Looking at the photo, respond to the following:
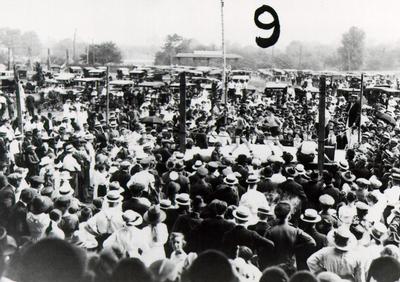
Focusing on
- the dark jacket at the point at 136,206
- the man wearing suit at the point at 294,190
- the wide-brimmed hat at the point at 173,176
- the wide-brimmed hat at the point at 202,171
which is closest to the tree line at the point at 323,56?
the wide-brimmed hat at the point at 202,171

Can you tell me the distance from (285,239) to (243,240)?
497mm

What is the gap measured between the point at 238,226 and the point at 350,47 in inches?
2696

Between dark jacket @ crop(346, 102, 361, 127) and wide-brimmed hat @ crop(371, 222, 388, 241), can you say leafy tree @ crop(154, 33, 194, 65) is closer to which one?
dark jacket @ crop(346, 102, 361, 127)

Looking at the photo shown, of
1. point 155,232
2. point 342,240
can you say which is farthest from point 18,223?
point 342,240

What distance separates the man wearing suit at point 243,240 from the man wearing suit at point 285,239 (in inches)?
4.1

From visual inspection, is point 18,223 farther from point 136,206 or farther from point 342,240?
point 342,240

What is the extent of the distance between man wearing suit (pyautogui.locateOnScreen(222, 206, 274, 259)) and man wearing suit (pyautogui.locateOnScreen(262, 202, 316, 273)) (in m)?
0.11

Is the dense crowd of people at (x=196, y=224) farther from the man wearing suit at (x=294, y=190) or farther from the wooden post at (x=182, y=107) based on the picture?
the wooden post at (x=182, y=107)

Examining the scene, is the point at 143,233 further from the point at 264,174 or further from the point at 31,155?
the point at 31,155

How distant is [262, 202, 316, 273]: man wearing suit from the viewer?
17.2 feet

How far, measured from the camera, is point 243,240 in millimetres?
5262

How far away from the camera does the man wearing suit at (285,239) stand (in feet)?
17.2

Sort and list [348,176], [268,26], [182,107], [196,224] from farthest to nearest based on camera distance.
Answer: [182,107] → [268,26] → [348,176] → [196,224]

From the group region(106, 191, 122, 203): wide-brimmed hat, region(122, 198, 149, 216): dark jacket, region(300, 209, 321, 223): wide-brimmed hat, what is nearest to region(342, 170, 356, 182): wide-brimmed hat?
region(300, 209, 321, 223): wide-brimmed hat
